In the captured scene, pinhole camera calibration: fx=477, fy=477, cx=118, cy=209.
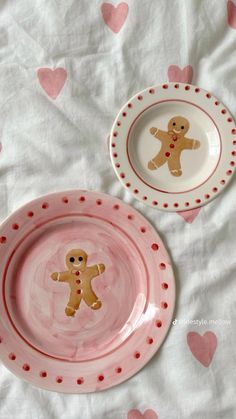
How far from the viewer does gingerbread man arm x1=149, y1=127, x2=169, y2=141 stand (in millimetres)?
773

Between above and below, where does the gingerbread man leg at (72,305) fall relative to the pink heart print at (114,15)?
below

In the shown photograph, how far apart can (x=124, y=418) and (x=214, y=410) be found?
13 cm

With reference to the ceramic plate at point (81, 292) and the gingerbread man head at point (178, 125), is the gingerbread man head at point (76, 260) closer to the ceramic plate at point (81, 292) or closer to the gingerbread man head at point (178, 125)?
the ceramic plate at point (81, 292)

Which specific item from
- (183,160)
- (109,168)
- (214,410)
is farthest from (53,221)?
(214,410)

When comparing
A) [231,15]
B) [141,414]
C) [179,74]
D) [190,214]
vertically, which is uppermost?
[231,15]

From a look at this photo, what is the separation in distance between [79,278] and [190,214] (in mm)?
196

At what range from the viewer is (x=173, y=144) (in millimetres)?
770

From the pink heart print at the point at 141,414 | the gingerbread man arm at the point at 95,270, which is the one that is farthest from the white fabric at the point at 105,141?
the gingerbread man arm at the point at 95,270

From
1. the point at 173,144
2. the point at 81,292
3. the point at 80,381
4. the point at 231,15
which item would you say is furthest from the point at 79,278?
the point at 231,15

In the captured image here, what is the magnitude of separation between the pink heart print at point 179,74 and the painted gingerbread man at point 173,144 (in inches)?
2.4

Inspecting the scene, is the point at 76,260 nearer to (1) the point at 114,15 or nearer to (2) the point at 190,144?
(2) the point at 190,144

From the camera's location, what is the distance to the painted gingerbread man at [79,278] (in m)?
0.70

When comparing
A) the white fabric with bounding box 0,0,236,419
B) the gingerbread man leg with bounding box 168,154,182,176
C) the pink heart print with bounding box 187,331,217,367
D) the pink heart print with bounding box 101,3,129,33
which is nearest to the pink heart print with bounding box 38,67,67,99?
the white fabric with bounding box 0,0,236,419

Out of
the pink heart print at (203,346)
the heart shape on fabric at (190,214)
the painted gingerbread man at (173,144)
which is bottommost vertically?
the pink heart print at (203,346)
